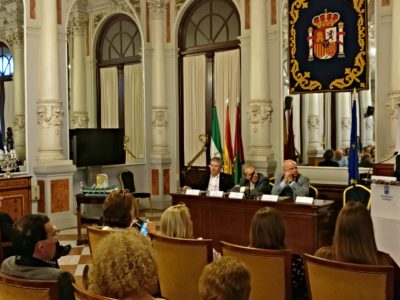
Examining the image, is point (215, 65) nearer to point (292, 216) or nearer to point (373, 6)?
point (373, 6)

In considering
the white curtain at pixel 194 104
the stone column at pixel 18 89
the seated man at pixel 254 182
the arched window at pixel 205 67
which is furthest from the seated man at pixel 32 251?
the white curtain at pixel 194 104

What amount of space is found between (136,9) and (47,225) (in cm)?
811

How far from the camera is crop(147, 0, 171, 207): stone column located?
9789 millimetres

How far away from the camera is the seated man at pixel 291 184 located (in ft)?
18.5

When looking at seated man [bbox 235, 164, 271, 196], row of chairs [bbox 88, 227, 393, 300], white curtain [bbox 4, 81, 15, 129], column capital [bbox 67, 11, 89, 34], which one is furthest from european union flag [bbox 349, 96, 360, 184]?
column capital [bbox 67, 11, 89, 34]

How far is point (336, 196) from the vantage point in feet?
23.8

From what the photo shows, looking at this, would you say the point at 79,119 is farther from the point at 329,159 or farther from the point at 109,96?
the point at 329,159

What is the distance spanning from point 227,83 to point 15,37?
148 inches

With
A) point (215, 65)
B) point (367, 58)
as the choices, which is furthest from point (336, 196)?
point (215, 65)

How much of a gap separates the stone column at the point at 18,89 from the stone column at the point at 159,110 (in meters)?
2.52

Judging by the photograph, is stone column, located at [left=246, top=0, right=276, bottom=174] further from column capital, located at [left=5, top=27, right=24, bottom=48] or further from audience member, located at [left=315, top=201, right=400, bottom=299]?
audience member, located at [left=315, top=201, right=400, bottom=299]

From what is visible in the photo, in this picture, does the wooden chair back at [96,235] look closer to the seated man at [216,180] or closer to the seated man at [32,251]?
the seated man at [32,251]

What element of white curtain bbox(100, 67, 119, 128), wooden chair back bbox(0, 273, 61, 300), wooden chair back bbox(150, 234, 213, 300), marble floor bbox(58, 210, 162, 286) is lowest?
marble floor bbox(58, 210, 162, 286)

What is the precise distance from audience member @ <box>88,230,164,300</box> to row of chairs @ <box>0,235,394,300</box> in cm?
7
